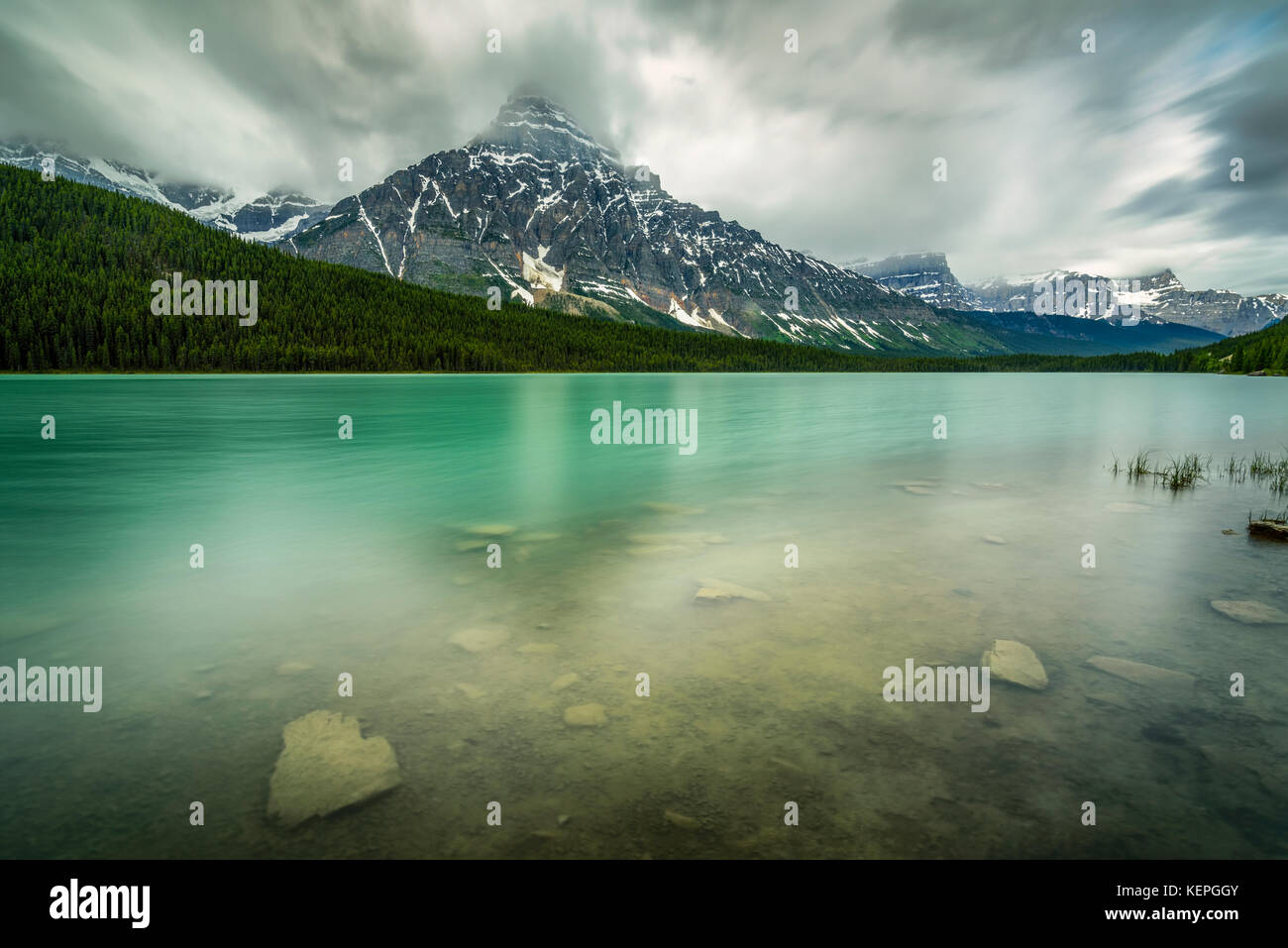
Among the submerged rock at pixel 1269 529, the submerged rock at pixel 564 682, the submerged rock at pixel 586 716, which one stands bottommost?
the submerged rock at pixel 586 716

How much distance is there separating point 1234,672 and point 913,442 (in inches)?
1220

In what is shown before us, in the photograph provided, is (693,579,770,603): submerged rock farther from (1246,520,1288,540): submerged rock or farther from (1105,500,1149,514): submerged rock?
(1105,500,1149,514): submerged rock

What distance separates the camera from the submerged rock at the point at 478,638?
9188 millimetres

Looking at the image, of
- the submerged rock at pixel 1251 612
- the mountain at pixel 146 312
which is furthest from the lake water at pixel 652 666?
the mountain at pixel 146 312

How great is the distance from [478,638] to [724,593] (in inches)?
180

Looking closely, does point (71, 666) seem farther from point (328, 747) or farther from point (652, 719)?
point (652, 719)

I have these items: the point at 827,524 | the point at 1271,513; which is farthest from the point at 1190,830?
the point at 1271,513

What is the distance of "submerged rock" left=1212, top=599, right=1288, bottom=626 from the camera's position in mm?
9852

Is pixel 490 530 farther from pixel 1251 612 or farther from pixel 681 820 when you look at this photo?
pixel 1251 612

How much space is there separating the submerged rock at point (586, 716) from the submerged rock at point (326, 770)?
6.30 ft

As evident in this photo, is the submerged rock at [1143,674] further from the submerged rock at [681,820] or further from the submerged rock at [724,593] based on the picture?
the submerged rock at [681,820]

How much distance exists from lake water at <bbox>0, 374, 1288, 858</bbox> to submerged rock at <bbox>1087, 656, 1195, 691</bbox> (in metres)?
0.18

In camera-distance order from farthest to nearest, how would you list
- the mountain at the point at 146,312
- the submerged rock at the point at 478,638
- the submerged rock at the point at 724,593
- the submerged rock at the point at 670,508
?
the mountain at the point at 146,312, the submerged rock at the point at 670,508, the submerged rock at the point at 724,593, the submerged rock at the point at 478,638

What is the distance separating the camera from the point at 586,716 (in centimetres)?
721
